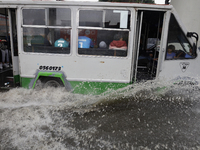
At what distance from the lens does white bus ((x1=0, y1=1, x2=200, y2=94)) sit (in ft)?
13.7

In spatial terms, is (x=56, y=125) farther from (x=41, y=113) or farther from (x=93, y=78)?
(x=93, y=78)

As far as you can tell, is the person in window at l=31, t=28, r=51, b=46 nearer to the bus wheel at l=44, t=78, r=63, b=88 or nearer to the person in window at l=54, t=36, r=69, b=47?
A: the person in window at l=54, t=36, r=69, b=47

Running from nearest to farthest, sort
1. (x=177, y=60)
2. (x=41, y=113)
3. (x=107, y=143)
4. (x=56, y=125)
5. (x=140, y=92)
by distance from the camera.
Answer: (x=107, y=143) → (x=56, y=125) → (x=41, y=113) → (x=177, y=60) → (x=140, y=92)

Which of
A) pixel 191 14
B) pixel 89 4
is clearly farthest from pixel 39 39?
pixel 191 14

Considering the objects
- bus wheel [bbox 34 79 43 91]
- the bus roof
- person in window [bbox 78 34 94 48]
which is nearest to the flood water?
bus wheel [bbox 34 79 43 91]

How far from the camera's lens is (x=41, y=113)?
4.03 m

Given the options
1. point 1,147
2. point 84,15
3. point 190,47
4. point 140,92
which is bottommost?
point 1,147

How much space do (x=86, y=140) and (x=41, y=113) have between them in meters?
1.54

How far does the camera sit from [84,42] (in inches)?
171

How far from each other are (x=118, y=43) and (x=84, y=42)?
912 mm

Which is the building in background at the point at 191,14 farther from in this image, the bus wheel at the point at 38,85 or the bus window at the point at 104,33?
the bus wheel at the point at 38,85

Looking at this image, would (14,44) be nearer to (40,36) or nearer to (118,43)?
(40,36)

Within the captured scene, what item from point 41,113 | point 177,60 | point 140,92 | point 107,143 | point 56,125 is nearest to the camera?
point 107,143

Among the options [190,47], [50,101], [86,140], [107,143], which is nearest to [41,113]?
[50,101]
